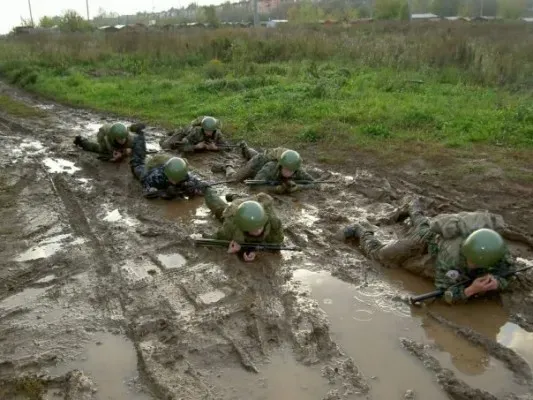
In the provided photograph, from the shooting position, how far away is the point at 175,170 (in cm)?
823

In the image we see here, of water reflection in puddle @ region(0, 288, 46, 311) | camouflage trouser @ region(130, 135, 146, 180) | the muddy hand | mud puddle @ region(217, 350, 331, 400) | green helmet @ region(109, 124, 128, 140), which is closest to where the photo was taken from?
mud puddle @ region(217, 350, 331, 400)

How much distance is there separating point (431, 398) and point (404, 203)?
12.3 feet

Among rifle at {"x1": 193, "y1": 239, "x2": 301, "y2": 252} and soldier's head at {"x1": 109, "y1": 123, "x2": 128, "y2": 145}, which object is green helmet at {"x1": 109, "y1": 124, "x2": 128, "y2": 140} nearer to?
soldier's head at {"x1": 109, "y1": 123, "x2": 128, "y2": 145}

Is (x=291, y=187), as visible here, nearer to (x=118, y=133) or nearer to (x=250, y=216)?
(x=250, y=216)

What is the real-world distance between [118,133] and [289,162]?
12.3ft

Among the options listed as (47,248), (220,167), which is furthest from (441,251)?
(220,167)

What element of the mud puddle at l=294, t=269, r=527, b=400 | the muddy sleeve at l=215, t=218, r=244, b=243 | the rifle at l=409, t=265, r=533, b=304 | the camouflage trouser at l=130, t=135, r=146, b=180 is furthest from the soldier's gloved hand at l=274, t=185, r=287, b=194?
the rifle at l=409, t=265, r=533, b=304

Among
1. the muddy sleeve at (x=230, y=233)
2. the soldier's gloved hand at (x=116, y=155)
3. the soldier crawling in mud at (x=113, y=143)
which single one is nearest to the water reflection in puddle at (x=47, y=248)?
the muddy sleeve at (x=230, y=233)

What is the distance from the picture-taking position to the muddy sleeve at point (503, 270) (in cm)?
523

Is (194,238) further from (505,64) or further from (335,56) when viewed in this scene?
(335,56)

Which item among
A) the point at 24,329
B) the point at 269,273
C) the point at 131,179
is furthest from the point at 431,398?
the point at 131,179

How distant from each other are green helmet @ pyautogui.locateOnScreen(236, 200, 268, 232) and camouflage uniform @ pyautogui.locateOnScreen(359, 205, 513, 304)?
52.1 inches

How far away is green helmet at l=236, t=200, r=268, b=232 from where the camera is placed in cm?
602

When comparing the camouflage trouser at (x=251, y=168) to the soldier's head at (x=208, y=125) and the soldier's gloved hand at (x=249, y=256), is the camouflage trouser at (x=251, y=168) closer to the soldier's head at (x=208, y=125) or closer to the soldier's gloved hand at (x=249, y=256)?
the soldier's head at (x=208, y=125)
